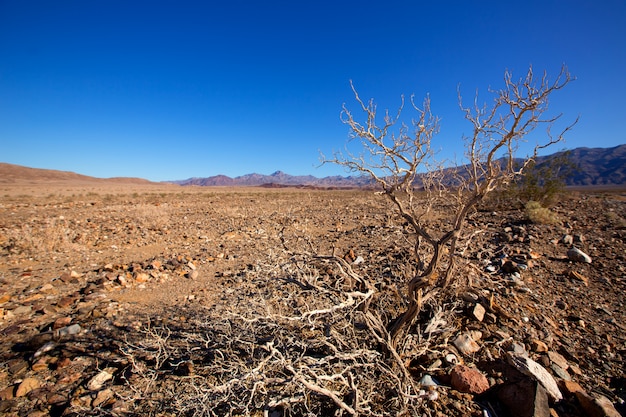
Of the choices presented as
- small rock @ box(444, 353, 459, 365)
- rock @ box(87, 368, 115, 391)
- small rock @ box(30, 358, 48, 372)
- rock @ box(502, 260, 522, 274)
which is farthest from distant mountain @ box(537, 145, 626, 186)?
small rock @ box(30, 358, 48, 372)

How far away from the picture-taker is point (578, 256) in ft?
15.5

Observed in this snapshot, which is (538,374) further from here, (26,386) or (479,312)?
(26,386)

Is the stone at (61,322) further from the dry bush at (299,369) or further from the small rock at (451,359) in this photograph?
the small rock at (451,359)

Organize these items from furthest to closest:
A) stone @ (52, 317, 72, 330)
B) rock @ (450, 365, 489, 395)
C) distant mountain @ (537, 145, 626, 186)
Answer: distant mountain @ (537, 145, 626, 186), stone @ (52, 317, 72, 330), rock @ (450, 365, 489, 395)

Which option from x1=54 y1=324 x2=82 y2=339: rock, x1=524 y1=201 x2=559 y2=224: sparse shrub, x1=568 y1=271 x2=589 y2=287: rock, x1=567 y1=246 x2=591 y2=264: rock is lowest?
x1=54 y1=324 x2=82 y2=339: rock

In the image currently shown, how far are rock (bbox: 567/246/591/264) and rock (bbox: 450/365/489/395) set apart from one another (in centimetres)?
370

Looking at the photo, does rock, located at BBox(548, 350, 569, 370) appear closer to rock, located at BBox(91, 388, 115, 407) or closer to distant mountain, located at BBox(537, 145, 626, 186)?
rock, located at BBox(91, 388, 115, 407)

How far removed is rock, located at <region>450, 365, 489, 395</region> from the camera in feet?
7.77

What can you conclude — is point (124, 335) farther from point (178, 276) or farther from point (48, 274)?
point (48, 274)

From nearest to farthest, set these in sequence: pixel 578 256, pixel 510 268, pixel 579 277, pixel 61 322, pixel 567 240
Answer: pixel 61 322
pixel 579 277
pixel 510 268
pixel 578 256
pixel 567 240

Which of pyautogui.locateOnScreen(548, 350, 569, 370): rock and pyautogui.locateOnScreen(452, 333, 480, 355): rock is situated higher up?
pyautogui.locateOnScreen(452, 333, 480, 355): rock

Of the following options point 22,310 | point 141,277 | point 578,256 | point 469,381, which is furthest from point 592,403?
point 22,310

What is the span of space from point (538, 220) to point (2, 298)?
1037cm

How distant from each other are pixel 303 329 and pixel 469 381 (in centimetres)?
153
